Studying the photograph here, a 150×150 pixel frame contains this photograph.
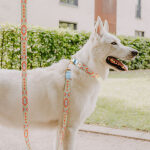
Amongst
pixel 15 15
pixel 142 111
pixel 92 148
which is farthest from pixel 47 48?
pixel 92 148

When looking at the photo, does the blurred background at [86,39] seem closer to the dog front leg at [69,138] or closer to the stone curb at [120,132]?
the stone curb at [120,132]

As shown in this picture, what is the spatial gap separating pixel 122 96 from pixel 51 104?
17.7 feet

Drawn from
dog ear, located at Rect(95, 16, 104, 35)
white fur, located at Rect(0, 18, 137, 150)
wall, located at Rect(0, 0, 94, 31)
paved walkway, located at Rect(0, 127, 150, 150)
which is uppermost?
wall, located at Rect(0, 0, 94, 31)

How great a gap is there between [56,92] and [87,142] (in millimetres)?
1684

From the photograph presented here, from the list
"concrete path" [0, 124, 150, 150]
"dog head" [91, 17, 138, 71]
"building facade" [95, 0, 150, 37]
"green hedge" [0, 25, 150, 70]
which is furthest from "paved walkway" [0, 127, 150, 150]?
"building facade" [95, 0, 150, 37]

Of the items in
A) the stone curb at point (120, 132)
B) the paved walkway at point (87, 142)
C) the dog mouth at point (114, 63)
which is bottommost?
the paved walkway at point (87, 142)

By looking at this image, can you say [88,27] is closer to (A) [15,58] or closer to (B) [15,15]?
(B) [15,15]

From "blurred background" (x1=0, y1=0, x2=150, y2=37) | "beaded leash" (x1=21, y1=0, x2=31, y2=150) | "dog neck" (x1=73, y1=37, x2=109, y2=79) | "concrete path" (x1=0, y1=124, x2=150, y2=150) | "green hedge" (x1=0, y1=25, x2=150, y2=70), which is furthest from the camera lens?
"blurred background" (x1=0, y1=0, x2=150, y2=37)

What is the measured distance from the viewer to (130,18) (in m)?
24.2

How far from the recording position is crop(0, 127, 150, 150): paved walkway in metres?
3.92

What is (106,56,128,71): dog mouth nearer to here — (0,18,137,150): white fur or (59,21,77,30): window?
(0,18,137,150): white fur

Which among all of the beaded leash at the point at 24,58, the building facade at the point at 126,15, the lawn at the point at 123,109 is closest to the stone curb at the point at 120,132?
the lawn at the point at 123,109

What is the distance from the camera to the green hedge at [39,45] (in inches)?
406

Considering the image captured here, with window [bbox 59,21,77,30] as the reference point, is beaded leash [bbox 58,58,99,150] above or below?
below
